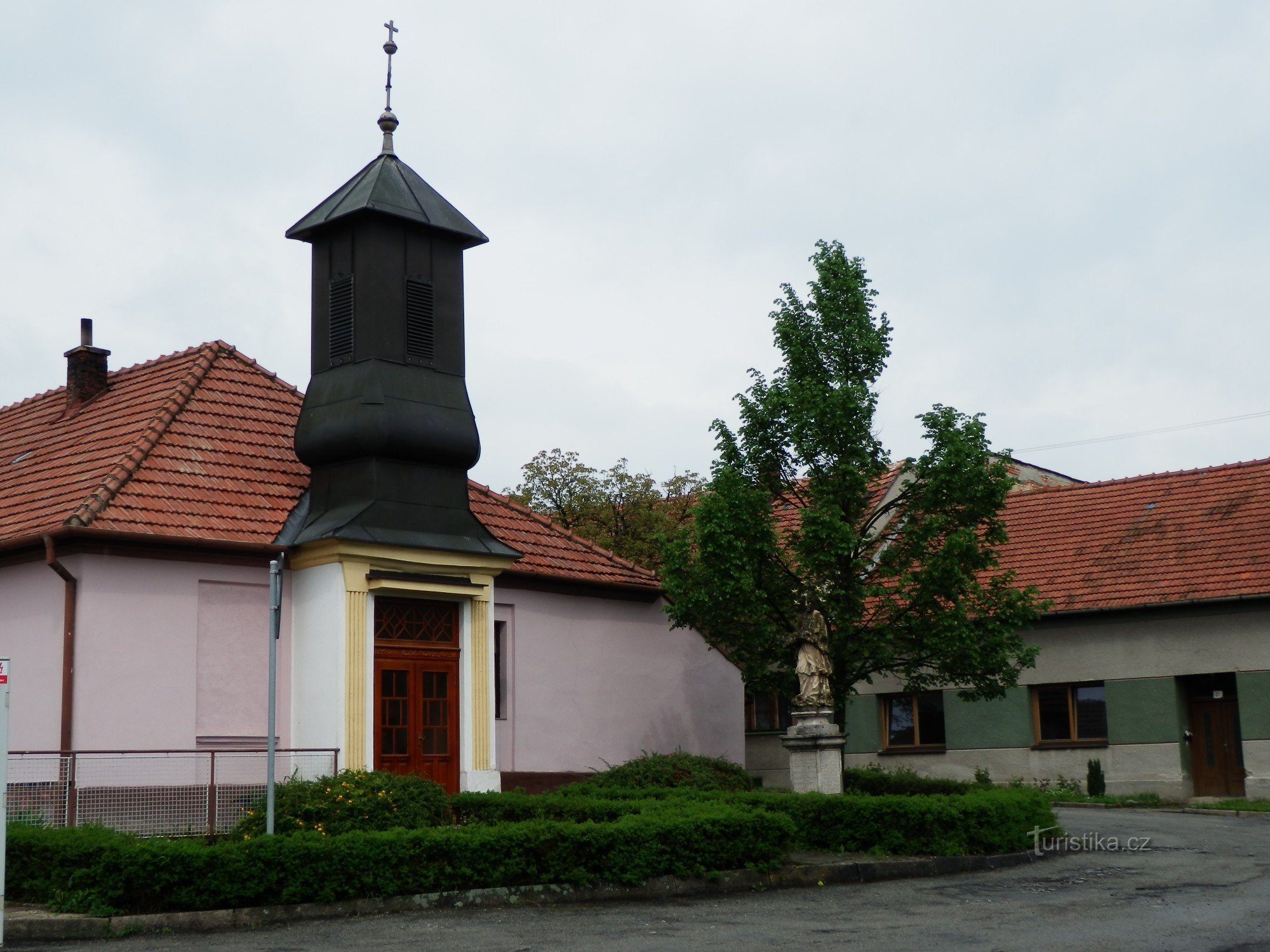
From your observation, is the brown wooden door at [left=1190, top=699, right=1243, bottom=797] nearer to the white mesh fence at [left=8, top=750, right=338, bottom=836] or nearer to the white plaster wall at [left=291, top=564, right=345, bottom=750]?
the white plaster wall at [left=291, top=564, right=345, bottom=750]

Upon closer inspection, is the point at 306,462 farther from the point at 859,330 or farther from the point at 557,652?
the point at 859,330

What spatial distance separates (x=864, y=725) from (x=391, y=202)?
17.9 meters

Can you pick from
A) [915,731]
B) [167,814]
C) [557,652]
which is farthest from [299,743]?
[915,731]

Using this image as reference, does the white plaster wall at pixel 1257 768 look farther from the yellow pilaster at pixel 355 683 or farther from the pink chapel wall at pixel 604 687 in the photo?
the yellow pilaster at pixel 355 683

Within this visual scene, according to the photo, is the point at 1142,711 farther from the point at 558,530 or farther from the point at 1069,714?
the point at 558,530

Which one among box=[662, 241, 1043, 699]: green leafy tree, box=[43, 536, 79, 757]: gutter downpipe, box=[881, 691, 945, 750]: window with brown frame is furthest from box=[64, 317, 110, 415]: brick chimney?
box=[881, 691, 945, 750]: window with brown frame

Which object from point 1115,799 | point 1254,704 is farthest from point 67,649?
point 1254,704

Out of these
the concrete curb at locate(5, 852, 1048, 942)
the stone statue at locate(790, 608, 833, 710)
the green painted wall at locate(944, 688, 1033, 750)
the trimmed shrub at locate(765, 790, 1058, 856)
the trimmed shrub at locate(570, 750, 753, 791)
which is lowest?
the concrete curb at locate(5, 852, 1048, 942)

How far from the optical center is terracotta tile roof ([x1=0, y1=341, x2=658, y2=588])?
19328 mm

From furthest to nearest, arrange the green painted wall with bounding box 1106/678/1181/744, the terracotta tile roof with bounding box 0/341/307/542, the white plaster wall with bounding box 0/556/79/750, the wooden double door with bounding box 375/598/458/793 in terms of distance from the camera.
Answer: the green painted wall with bounding box 1106/678/1181/744, the wooden double door with bounding box 375/598/458/793, the terracotta tile roof with bounding box 0/341/307/542, the white plaster wall with bounding box 0/556/79/750

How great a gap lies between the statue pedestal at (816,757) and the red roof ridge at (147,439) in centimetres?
950

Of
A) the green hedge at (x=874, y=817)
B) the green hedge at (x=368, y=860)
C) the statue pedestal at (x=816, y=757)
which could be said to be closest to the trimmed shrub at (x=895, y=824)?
the green hedge at (x=874, y=817)

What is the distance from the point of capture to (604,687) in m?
24.4

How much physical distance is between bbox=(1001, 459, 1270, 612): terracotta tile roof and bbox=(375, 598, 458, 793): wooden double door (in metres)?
14.7
